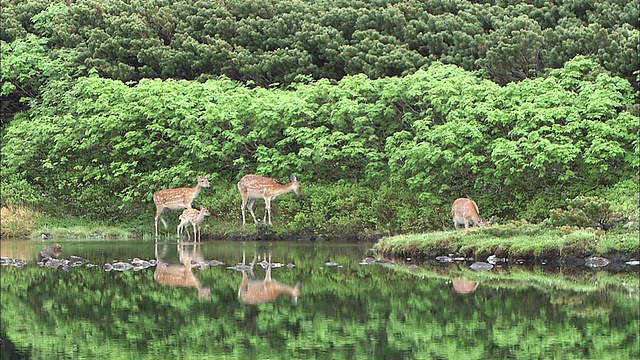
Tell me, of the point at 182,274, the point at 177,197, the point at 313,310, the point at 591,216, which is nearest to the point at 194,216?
the point at 177,197

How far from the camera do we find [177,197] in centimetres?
2677

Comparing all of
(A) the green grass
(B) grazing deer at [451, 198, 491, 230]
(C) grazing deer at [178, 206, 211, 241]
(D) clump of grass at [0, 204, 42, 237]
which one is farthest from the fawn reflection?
(D) clump of grass at [0, 204, 42, 237]

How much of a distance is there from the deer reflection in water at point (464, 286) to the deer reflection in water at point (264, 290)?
2100mm

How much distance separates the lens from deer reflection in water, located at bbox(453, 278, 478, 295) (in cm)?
1474

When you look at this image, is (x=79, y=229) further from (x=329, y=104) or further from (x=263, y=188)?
(x=329, y=104)

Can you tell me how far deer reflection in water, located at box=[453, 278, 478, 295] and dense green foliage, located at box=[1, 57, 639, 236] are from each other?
511 centimetres

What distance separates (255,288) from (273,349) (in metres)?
4.89


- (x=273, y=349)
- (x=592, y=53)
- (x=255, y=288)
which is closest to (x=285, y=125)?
(x=592, y=53)

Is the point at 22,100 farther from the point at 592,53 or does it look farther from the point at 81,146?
the point at 592,53

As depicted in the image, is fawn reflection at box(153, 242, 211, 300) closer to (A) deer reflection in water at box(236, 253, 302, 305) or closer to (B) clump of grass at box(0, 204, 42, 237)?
(A) deer reflection in water at box(236, 253, 302, 305)

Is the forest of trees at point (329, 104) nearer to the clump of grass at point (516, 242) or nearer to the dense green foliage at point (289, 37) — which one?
the dense green foliage at point (289, 37)

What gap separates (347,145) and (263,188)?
218cm

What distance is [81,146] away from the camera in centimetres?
2933

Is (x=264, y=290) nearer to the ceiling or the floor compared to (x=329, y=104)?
nearer to the floor
